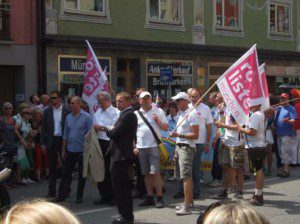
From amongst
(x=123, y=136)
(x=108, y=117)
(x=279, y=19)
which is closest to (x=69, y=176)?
(x=108, y=117)

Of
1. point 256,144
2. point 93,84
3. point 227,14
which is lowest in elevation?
point 256,144

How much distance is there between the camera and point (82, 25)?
733 inches

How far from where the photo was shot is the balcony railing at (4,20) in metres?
16.6

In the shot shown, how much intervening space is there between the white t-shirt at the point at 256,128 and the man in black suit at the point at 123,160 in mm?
2011

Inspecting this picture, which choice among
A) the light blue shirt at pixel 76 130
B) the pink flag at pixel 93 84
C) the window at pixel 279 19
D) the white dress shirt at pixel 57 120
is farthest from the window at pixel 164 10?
the light blue shirt at pixel 76 130

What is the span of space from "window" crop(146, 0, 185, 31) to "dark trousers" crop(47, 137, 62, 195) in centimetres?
1078

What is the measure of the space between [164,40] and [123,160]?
13.7 meters

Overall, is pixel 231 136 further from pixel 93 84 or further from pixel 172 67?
pixel 172 67

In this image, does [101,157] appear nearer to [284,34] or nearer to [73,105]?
[73,105]

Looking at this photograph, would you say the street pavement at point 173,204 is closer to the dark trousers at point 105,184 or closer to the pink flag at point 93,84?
the dark trousers at point 105,184

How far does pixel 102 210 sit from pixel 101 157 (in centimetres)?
89

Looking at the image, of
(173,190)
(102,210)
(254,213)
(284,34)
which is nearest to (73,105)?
(102,210)

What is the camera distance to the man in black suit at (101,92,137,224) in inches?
314

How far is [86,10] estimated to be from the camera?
61.6 feet
